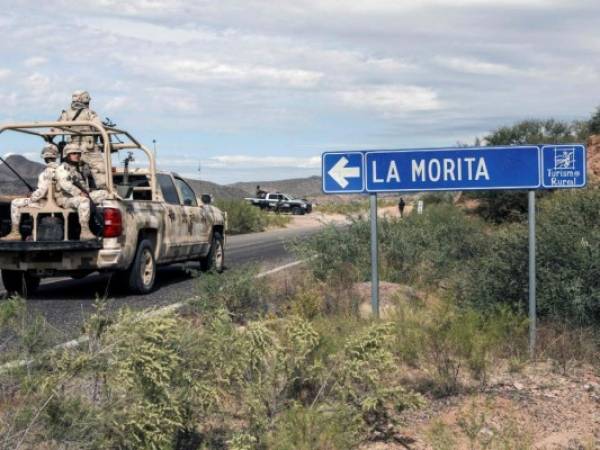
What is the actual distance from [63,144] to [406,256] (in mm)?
5361

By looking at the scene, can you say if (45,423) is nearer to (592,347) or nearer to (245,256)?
(592,347)

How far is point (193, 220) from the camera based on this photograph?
563 inches

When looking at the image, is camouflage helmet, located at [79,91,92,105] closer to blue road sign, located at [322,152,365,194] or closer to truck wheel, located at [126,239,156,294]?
truck wheel, located at [126,239,156,294]

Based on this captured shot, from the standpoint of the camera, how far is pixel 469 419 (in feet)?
17.5

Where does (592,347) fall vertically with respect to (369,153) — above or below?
below

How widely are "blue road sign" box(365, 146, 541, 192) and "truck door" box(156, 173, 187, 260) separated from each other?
211 inches

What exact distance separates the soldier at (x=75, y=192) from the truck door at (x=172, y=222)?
68.2 inches

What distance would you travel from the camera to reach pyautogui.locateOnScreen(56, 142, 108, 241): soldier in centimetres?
1108

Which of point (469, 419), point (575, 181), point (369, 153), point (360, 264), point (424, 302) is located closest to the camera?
point (469, 419)

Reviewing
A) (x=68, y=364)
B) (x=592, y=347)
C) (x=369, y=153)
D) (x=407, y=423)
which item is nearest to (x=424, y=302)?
(x=369, y=153)

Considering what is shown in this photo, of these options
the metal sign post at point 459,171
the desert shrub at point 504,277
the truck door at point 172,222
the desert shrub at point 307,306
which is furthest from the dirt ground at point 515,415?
the truck door at point 172,222

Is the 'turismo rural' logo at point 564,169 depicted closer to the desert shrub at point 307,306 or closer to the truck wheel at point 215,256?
the desert shrub at point 307,306

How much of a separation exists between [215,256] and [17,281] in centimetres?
398

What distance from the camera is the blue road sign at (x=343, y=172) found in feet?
27.8
